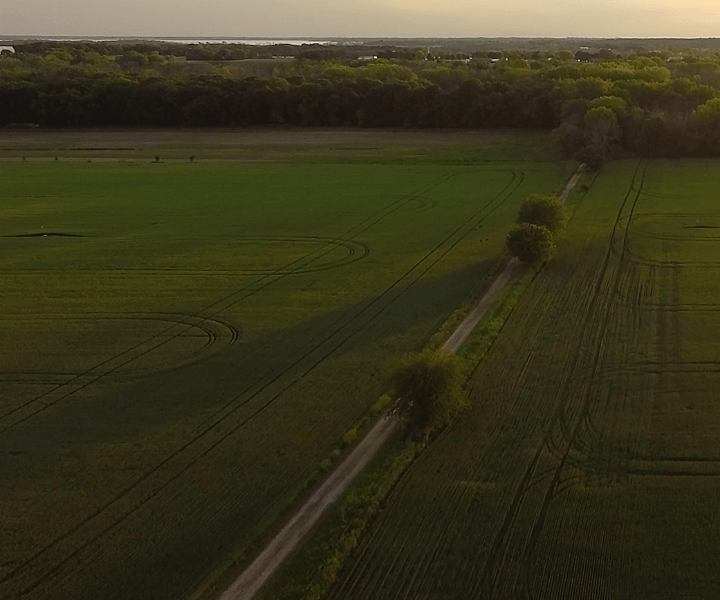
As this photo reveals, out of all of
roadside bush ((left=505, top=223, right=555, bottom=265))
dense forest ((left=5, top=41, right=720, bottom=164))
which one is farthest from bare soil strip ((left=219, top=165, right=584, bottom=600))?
dense forest ((left=5, top=41, right=720, bottom=164))

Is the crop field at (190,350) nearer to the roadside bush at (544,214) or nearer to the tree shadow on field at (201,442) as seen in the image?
the tree shadow on field at (201,442)

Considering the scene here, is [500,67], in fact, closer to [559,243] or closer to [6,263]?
[559,243]

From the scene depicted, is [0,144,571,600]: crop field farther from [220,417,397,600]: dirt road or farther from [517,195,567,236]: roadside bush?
[517,195,567,236]: roadside bush

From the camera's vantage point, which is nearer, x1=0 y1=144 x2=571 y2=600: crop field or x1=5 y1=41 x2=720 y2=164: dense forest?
x1=0 y1=144 x2=571 y2=600: crop field

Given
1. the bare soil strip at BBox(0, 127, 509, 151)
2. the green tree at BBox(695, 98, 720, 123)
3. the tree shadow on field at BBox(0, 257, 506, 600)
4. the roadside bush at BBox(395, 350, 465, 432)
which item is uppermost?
the green tree at BBox(695, 98, 720, 123)

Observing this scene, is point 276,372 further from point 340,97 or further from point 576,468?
point 340,97

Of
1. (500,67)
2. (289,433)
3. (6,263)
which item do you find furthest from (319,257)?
(500,67)
